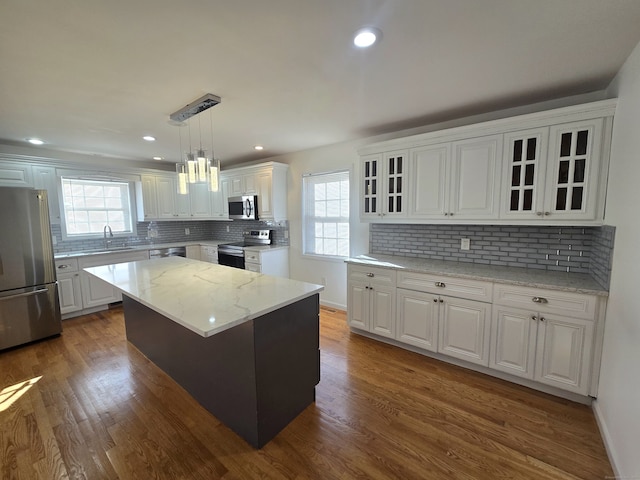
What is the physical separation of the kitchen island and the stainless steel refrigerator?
1.42 meters

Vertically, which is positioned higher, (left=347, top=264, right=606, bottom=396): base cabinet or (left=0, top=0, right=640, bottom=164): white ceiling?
(left=0, top=0, right=640, bottom=164): white ceiling

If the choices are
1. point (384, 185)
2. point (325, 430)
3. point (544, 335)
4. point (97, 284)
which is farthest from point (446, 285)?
point (97, 284)

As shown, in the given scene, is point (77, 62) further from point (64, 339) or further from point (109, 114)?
point (64, 339)

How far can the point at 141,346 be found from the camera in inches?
112

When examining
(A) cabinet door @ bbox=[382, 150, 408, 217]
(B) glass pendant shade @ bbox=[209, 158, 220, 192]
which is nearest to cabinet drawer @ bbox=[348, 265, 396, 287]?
(A) cabinet door @ bbox=[382, 150, 408, 217]

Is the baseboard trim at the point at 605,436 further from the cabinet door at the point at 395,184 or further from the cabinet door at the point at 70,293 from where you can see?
the cabinet door at the point at 70,293

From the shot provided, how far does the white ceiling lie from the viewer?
1299 mm

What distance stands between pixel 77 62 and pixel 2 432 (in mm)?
2457

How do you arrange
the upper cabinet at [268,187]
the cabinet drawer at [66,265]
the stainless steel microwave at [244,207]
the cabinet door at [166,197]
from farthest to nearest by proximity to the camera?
the cabinet door at [166,197] < the stainless steel microwave at [244,207] < the upper cabinet at [268,187] < the cabinet drawer at [66,265]

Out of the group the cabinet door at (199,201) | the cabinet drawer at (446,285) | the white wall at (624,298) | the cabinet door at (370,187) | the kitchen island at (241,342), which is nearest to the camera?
the white wall at (624,298)

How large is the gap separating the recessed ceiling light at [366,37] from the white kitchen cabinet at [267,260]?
3.11 m

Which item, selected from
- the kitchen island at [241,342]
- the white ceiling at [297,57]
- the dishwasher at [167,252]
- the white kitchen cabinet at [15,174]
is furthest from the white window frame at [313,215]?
the white kitchen cabinet at [15,174]

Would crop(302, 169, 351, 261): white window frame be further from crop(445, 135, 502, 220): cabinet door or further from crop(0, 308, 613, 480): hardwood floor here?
crop(0, 308, 613, 480): hardwood floor

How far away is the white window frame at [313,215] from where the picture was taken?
3.87m
